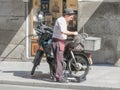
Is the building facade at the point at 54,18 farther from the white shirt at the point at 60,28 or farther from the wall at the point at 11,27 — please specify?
the white shirt at the point at 60,28

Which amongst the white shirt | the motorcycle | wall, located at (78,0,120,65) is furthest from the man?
wall, located at (78,0,120,65)

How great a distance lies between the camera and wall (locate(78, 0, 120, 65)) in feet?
47.8

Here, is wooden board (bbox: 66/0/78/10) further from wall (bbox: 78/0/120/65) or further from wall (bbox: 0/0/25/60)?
wall (bbox: 0/0/25/60)

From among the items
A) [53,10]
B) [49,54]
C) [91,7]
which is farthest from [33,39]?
[49,54]

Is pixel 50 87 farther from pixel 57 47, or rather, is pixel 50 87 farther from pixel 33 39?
pixel 33 39

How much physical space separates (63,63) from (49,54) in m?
0.46

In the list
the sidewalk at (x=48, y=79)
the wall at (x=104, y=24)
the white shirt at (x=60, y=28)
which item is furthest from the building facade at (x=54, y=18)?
the white shirt at (x=60, y=28)

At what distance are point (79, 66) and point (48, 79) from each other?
0.95 m

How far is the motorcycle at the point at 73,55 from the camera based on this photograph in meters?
12.0

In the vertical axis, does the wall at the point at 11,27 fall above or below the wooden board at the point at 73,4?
below

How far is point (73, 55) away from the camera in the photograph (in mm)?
12039

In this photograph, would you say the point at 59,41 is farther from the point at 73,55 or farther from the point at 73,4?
the point at 73,4

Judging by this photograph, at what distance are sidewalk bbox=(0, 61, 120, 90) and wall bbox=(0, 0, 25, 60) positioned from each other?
0.94 meters

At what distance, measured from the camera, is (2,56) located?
1574 cm
